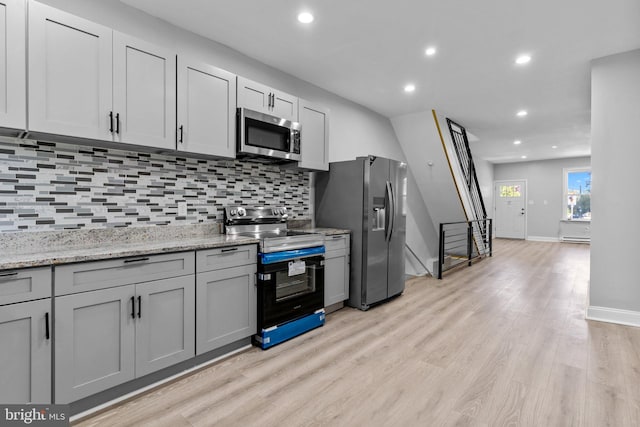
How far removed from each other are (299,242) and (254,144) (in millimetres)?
1007

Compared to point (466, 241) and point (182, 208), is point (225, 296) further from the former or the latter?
point (466, 241)

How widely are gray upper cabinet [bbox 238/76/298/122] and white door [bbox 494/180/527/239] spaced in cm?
1045

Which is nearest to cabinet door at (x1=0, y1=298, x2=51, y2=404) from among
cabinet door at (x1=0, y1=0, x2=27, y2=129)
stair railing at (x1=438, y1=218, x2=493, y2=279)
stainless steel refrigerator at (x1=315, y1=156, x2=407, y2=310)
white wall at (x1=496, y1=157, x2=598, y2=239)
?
cabinet door at (x1=0, y1=0, x2=27, y2=129)

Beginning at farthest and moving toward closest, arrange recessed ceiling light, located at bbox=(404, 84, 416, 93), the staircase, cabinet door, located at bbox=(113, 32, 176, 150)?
the staircase, recessed ceiling light, located at bbox=(404, 84, 416, 93), cabinet door, located at bbox=(113, 32, 176, 150)

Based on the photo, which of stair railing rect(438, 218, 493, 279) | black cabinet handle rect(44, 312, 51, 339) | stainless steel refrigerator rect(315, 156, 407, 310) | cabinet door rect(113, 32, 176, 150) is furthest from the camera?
stair railing rect(438, 218, 493, 279)

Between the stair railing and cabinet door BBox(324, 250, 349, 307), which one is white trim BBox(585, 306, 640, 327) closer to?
cabinet door BBox(324, 250, 349, 307)

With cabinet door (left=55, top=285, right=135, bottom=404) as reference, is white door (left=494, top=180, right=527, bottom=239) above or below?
above

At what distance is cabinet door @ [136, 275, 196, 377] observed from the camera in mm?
2018

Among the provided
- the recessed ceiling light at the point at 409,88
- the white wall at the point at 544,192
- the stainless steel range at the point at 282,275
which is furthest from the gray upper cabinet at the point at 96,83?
the white wall at the point at 544,192

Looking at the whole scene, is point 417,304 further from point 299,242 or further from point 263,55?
point 263,55

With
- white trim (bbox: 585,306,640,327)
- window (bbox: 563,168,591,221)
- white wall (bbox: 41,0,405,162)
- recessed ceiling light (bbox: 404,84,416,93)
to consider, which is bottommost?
white trim (bbox: 585,306,640,327)

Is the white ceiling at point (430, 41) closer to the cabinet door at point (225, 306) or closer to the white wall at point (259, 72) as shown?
the white wall at point (259, 72)

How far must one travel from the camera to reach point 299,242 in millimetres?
2996

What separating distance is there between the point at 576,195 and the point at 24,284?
12.8m
